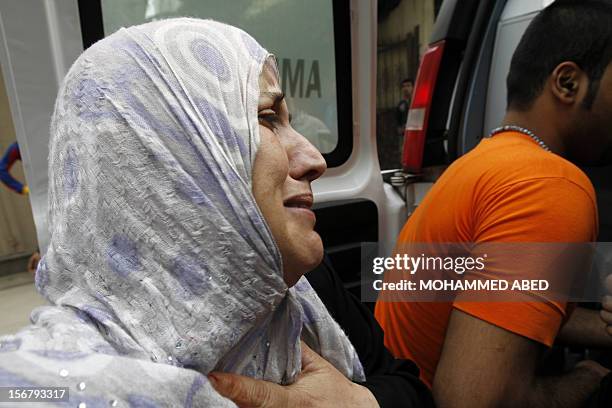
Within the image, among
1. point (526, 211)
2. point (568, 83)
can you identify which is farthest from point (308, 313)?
point (568, 83)

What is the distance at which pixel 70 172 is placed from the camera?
0.68 m

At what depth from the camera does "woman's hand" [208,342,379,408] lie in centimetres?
67

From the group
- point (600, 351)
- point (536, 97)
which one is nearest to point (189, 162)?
point (536, 97)

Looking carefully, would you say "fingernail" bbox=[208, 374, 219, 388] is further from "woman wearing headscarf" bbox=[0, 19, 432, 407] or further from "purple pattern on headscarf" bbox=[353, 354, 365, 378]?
"purple pattern on headscarf" bbox=[353, 354, 365, 378]

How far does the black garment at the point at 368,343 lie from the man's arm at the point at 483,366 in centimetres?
8

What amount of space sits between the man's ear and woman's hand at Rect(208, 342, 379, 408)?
1.13m

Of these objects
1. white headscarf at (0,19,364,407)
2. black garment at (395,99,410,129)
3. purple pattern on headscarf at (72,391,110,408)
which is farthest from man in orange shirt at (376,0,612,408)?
black garment at (395,99,410,129)

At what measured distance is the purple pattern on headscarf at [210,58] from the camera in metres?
0.71

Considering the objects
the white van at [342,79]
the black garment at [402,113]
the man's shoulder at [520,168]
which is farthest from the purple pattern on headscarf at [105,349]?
the black garment at [402,113]

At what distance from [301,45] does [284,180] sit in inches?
53.4

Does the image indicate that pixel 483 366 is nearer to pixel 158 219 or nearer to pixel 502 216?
pixel 502 216

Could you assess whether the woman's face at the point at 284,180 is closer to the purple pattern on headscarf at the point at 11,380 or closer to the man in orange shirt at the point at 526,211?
the purple pattern on headscarf at the point at 11,380

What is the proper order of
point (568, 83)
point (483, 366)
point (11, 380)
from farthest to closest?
point (568, 83), point (483, 366), point (11, 380)

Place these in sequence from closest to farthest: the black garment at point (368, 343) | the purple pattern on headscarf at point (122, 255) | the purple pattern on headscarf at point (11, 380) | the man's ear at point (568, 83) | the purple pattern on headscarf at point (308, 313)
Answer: the purple pattern on headscarf at point (11, 380) → the purple pattern on headscarf at point (122, 255) → the purple pattern on headscarf at point (308, 313) → the black garment at point (368, 343) → the man's ear at point (568, 83)
